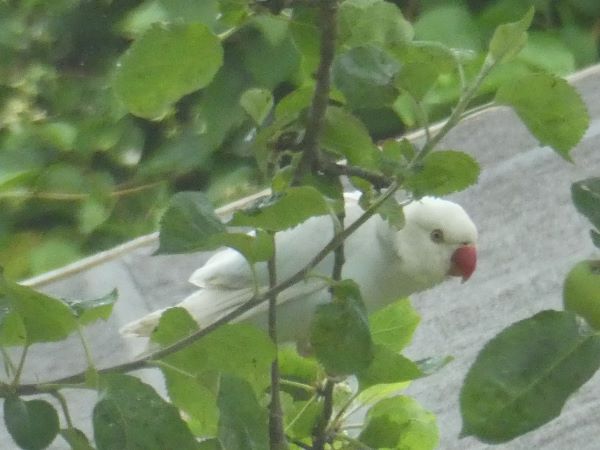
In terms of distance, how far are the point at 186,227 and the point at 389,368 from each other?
0.34 feet

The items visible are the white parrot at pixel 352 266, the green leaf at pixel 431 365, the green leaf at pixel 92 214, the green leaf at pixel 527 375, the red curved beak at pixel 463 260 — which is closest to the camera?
the green leaf at pixel 527 375

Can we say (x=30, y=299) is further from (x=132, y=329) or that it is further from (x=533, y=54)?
(x=533, y=54)

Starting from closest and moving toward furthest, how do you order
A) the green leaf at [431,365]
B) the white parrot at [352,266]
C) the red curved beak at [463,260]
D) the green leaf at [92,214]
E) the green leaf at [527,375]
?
the green leaf at [527,375], the green leaf at [431,365], the white parrot at [352,266], the red curved beak at [463,260], the green leaf at [92,214]

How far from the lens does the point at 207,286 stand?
626 mm

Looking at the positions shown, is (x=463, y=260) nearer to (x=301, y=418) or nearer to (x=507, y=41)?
(x=301, y=418)

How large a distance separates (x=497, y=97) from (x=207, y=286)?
37cm

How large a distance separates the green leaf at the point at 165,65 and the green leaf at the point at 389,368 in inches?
4.5

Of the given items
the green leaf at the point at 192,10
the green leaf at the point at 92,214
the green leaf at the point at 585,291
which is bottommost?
the green leaf at the point at 92,214

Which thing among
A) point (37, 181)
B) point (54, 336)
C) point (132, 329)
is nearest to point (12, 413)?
point (54, 336)

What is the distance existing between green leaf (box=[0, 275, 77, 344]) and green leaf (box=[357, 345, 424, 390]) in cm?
11

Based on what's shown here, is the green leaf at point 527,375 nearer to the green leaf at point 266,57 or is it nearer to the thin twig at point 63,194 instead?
the green leaf at point 266,57

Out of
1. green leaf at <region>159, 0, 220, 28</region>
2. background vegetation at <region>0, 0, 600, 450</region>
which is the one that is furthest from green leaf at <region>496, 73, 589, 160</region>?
green leaf at <region>159, 0, 220, 28</region>

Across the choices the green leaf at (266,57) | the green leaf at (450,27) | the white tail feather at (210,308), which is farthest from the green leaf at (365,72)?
the green leaf at (450,27)

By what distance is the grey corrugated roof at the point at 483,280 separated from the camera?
2.60 feet
